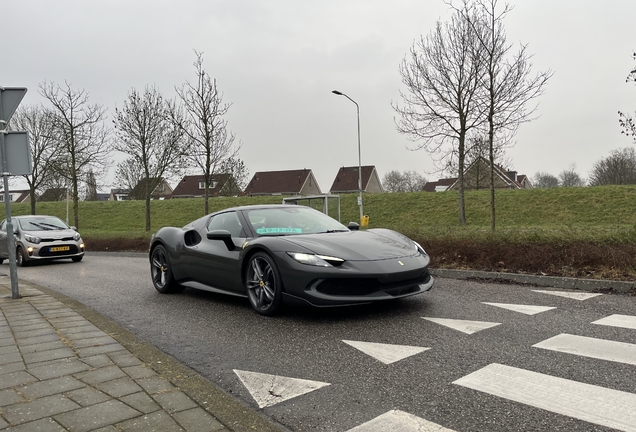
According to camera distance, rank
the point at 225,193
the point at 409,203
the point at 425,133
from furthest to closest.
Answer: the point at 225,193 < the point at 409,203 < the point at 425,133

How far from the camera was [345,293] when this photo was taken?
471 cm

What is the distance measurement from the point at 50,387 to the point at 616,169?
59.6 meters

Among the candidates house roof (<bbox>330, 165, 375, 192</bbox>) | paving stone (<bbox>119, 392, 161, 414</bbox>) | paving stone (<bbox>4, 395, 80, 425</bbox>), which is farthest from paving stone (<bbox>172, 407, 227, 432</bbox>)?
house roof (<bbox>330, 165, 375, 192</bbox>)

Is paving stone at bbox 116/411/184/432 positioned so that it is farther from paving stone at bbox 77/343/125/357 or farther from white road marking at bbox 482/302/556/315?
white road marking at bbox 482/302/556/315

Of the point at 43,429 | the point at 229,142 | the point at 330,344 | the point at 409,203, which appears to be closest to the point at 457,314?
the point at 330,344

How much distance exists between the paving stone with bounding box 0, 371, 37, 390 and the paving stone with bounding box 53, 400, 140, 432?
2.52 ft

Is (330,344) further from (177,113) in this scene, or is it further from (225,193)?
(225,193)

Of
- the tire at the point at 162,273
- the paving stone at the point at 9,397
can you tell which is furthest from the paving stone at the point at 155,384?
the tire at the point at 162,273

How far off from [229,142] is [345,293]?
63.0 feet

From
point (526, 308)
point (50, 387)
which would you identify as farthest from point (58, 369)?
point (526, 308)

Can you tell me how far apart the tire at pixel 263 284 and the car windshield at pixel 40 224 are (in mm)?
10597

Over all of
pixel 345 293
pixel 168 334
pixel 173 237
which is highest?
pixel 173 237

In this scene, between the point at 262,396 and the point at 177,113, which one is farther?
the point at 177,113

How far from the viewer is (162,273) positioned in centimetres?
720
